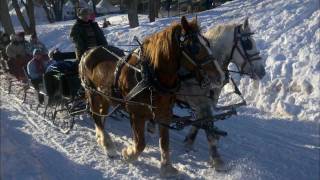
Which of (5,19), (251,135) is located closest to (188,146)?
(251,135)

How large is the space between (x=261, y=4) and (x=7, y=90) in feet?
28.5

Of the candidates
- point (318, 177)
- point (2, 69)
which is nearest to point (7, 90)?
point (2, 69)

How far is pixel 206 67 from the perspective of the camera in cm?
582

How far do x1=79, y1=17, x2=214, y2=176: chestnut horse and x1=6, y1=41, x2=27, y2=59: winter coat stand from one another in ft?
23.8

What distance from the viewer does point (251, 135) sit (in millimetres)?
8594

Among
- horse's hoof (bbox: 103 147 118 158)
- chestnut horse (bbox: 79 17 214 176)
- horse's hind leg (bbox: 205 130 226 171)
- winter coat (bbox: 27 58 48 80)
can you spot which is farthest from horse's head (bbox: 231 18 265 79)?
winter coat (bbox: 27 58 48 80)

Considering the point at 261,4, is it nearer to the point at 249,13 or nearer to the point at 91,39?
the point at 249,13

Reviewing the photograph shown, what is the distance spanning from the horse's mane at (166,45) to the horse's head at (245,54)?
1.67 meters

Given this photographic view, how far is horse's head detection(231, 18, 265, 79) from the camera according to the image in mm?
7428

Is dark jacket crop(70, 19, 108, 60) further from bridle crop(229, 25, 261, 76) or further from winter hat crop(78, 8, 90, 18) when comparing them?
bridle crop(229, 25, 261, 76)

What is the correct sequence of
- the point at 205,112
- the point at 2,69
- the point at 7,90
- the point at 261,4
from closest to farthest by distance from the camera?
the point at 205,112
the point at 7,90
the point at 2,69
the point at 261,4

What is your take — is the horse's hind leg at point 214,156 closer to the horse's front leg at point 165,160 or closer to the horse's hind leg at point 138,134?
the horse's front leg at point 165,160

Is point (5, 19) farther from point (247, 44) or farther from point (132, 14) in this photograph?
point (247, 44)

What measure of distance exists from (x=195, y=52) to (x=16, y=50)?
9.49 metres
